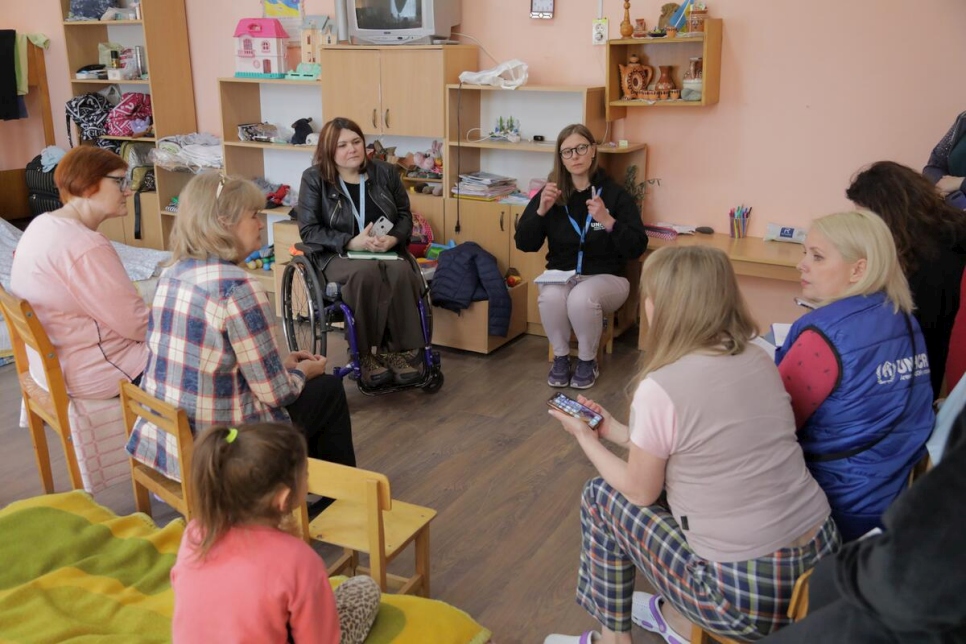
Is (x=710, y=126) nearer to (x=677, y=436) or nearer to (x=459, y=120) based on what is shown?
(x=459, y=120)

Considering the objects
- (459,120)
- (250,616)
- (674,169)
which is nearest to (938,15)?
(674,169)

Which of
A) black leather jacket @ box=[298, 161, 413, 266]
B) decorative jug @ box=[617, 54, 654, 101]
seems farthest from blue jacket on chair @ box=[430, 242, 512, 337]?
decorative jug @ box=[617, 54, 654, 101]

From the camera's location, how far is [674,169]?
4.57 meters

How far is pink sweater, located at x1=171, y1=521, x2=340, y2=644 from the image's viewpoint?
1.47 metres

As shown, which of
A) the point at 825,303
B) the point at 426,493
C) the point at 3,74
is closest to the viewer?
the point at 825,303

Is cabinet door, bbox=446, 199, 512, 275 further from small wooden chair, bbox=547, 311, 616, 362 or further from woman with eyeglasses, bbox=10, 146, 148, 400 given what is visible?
woman with eyeglasses, bbox=10, 146, 148, 400

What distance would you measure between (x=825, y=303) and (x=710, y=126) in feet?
8.55

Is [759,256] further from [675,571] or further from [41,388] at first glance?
[41,388]

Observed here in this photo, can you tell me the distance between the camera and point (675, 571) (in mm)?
1800

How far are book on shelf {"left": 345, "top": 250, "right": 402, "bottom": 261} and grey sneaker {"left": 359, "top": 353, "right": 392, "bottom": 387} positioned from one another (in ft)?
1.45

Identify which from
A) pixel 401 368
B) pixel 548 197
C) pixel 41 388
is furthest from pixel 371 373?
pixel 41 388

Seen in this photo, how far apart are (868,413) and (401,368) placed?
239 centimetres

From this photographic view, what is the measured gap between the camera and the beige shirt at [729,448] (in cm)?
170

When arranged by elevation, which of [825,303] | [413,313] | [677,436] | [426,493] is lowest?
[426,493]
